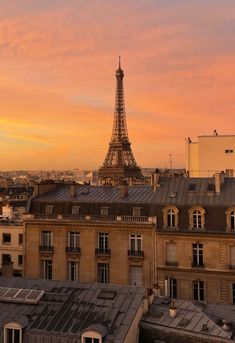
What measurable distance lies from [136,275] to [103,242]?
13.8 feet

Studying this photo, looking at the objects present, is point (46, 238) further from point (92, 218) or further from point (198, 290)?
point (198, 290)

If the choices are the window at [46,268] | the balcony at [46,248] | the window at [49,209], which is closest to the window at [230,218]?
the balcony at [46,248]

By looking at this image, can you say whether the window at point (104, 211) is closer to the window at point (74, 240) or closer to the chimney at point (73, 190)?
the window at point (74, 240)

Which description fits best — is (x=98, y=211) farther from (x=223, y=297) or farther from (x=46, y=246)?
(x=223, y=297)

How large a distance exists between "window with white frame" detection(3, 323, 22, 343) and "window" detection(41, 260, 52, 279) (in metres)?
25.0

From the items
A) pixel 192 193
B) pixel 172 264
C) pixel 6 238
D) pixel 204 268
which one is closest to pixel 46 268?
pixel 172 264

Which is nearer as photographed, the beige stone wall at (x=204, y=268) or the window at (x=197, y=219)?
the beige stone wall at (x=204, y=268)

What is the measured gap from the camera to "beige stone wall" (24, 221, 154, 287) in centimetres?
4472

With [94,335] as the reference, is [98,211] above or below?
above

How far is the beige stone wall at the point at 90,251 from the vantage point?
147 feet

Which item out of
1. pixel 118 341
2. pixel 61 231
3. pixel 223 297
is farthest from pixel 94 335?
pixel 61 231

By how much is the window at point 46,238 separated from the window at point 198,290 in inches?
550

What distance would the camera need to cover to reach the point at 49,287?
86.0 feet

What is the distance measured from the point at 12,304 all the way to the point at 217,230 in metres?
23.1
